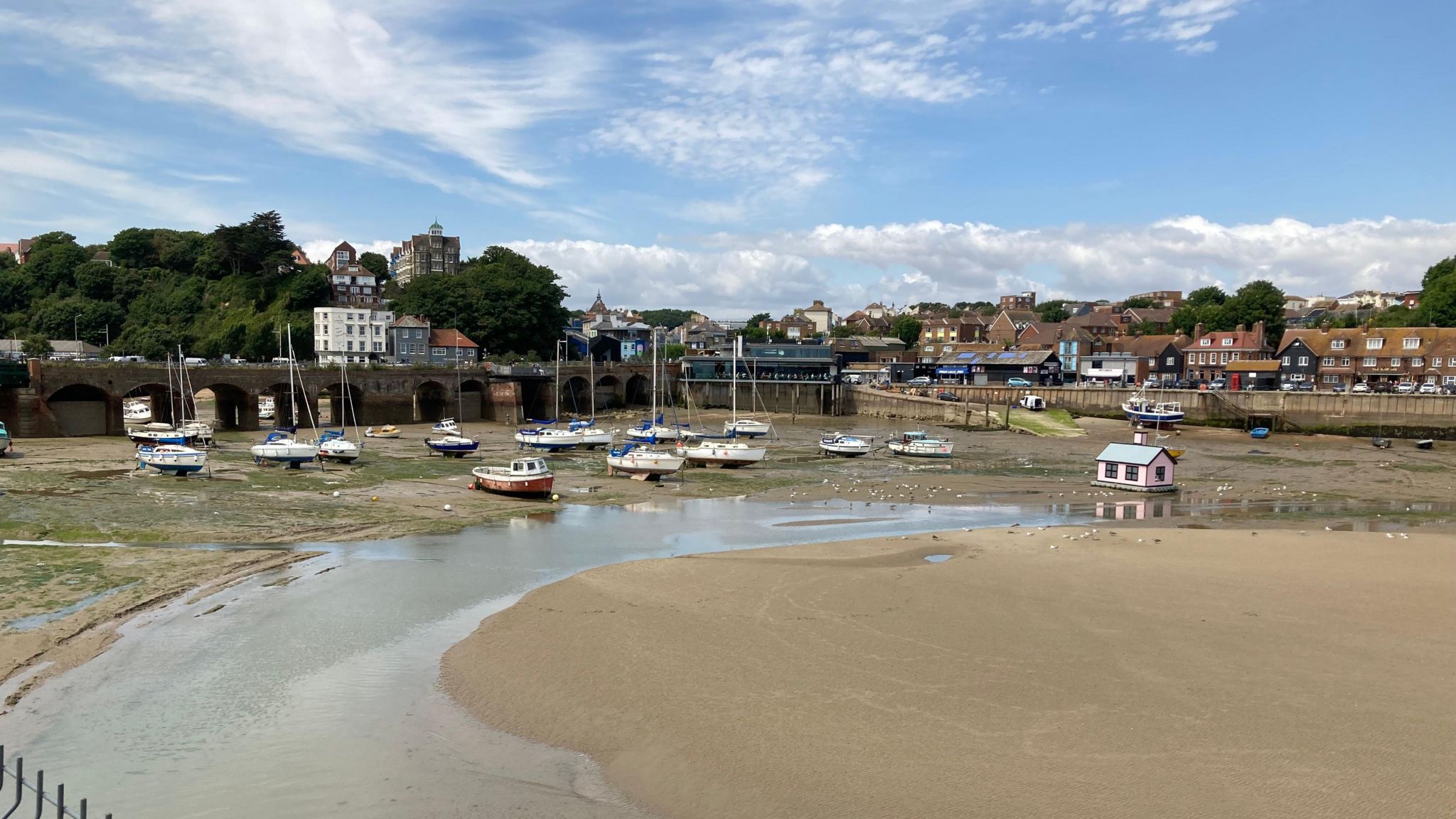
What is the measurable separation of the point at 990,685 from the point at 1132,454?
3060cm

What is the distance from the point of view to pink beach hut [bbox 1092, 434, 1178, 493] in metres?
41.3

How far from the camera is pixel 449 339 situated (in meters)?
101

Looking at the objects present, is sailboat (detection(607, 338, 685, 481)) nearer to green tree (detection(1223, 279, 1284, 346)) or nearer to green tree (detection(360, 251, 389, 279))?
green tree (detection(1223, 279, 1284, 346))

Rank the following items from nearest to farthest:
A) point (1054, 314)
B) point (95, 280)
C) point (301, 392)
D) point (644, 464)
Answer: point (644, 464) < point (301, 392) < point (95, 280) < point (1054, 314)

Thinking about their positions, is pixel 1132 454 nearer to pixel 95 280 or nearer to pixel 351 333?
pixel 351 333

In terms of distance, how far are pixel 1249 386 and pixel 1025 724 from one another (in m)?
96.3

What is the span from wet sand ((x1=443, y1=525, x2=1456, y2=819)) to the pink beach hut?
16.8 metres

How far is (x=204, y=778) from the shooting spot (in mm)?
11992

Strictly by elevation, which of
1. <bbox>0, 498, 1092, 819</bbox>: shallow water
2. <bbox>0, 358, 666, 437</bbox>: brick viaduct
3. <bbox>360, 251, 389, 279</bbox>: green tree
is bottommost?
<bbox>0, 498, 1092, 819</bbox>: shallow water

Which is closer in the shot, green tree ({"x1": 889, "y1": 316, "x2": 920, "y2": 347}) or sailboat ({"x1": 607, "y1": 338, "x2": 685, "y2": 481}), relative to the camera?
sailboat ({"x1": 607, "y1": 338, "x2": 685, "y2": 481})

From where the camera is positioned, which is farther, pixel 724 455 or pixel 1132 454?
pixel 724 455

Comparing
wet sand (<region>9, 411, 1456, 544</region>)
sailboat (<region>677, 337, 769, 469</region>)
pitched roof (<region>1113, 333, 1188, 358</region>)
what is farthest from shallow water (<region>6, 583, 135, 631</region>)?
pitched roof (<region>1113, 333, 1188, 358</region>)

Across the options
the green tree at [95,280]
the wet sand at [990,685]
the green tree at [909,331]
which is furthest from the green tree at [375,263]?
the wet sand at [990,685]

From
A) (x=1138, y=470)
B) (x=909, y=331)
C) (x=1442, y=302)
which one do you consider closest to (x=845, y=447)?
(x=1138, y=470)
